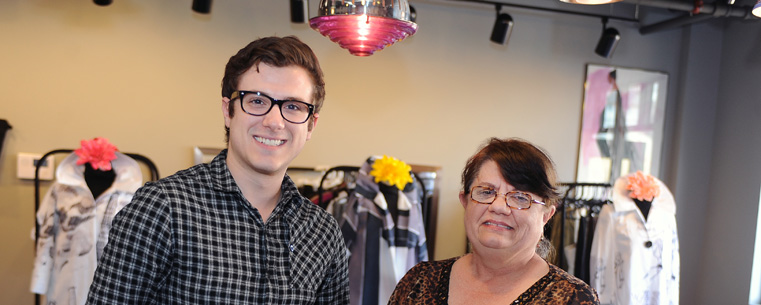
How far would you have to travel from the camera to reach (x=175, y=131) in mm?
3783

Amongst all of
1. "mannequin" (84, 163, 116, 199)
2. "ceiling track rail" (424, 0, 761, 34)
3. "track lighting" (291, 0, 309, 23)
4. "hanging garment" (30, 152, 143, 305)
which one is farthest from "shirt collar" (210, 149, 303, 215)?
"ceiling track rail" (424, 0, 761, 34)

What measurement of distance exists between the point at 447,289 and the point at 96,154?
2201 mm

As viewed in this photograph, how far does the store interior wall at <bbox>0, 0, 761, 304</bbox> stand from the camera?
11.8ft

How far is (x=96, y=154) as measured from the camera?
2.99m

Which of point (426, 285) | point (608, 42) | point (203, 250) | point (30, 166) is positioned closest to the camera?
point (203, 250)

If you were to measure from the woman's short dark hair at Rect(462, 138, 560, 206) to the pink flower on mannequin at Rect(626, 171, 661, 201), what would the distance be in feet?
6.84

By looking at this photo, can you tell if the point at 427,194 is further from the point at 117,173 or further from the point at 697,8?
the point at 697,8

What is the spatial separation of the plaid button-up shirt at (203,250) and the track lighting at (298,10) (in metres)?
2.14

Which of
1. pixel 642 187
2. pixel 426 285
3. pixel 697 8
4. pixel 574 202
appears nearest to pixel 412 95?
pixel 574 202

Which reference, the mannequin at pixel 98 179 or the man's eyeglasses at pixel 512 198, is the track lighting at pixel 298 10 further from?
the man's eyeglasses at pixel 512 198

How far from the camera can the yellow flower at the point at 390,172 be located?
Result: 294cm

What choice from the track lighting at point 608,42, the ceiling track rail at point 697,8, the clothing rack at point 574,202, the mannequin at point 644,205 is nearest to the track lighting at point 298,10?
the ceiling track rail at point 697,8

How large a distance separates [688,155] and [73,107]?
14.3ft

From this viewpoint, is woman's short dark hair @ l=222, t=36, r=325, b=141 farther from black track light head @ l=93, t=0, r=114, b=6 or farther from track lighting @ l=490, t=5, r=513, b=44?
track lighting @ l=490, t=5, r=513, b=44
